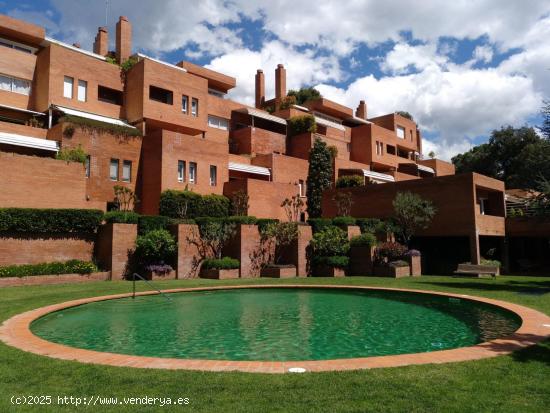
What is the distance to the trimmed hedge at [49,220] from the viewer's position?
20125mm

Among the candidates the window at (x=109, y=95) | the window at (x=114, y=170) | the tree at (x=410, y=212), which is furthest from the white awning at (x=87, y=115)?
the tree at (x=410, y=212)

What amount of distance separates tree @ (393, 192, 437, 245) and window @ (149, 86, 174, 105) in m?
19.8

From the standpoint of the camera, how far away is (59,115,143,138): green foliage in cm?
2778

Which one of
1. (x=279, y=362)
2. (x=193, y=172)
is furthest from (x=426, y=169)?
(x=279, y=362)

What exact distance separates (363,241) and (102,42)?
103 ft

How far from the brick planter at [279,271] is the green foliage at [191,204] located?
263 inches

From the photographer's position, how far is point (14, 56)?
105 feet

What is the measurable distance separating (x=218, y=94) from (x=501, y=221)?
30284mm

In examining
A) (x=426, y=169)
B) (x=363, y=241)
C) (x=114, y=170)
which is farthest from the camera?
(x=426, y=169)

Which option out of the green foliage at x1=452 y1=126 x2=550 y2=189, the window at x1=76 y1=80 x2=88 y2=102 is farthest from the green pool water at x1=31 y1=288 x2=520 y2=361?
the green foliage at x1=452 y1=126 x2=550 y2=189

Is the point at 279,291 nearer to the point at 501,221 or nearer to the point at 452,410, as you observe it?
the point at 452,410

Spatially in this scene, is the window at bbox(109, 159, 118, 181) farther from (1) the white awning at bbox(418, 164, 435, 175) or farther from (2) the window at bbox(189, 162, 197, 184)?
(1) the white awning at bbox(418, 164, 435, 175)

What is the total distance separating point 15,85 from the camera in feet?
106

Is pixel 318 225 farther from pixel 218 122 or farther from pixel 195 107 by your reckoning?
pixel 218 122
